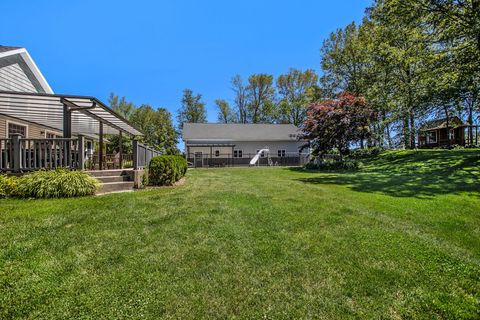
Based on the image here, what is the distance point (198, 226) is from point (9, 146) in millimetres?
6370

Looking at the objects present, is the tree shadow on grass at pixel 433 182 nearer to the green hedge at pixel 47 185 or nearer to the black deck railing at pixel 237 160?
the green hedge at pixel 47 185

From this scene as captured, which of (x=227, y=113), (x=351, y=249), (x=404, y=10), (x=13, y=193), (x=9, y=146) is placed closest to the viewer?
(x=351, y=249)

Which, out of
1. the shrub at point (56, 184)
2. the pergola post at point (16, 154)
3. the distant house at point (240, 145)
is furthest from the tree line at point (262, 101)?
the pergola post at point (16, 154)

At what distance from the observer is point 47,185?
19.0 ft

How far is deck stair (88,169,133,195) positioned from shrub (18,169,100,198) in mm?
606

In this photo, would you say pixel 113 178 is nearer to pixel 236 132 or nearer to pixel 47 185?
pixel 47 185

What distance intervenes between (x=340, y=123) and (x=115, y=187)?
46.8 feet

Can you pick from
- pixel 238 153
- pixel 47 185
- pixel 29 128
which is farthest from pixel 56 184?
pixel 238 153

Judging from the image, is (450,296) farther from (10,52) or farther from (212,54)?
(212,54)

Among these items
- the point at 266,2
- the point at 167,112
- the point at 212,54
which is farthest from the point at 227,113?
the point at 266,2

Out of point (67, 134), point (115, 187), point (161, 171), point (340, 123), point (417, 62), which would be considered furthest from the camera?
point (340, 123)

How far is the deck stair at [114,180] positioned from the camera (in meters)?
7.15

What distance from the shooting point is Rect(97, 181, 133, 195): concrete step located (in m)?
6.94

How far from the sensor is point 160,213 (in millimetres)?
4949
